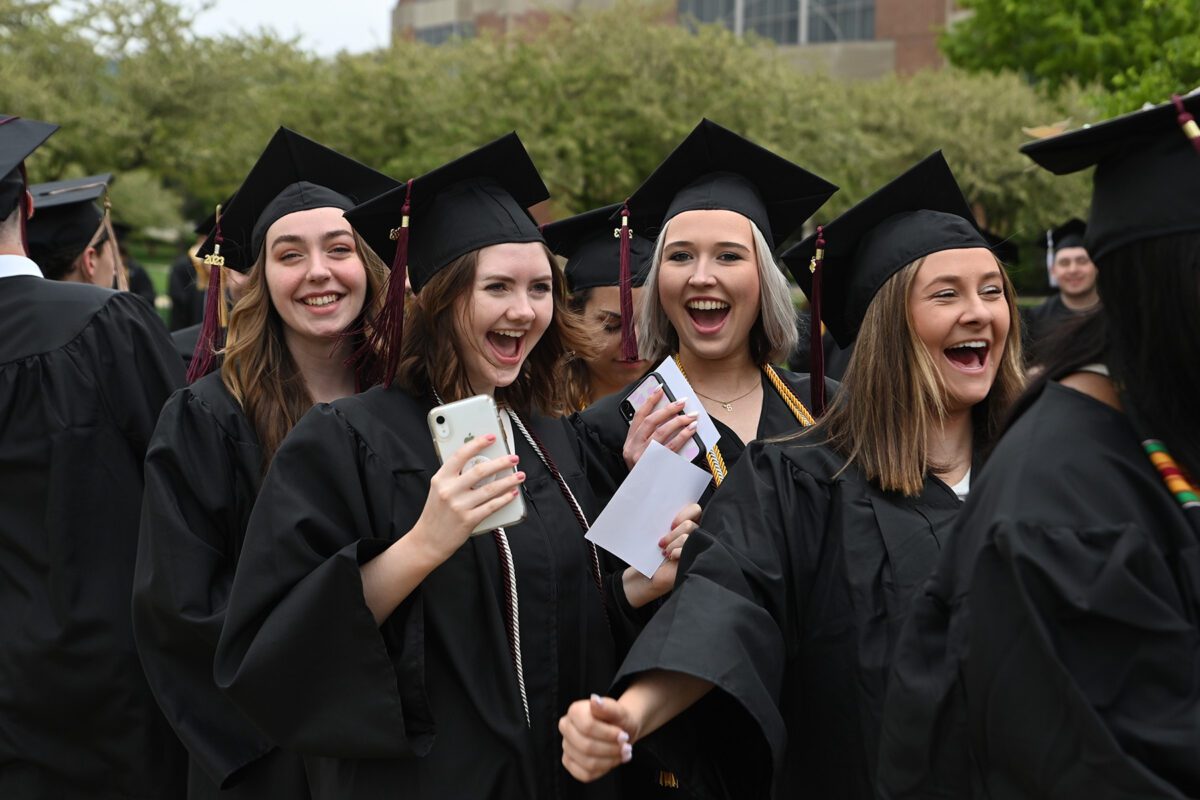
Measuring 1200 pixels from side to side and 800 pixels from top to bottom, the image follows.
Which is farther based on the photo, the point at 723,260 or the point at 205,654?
the point at 723,260

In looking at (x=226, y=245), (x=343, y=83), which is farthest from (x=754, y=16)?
(x=226, y=245)

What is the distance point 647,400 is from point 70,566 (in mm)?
1770

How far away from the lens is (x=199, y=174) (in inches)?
1116

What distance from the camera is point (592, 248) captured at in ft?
16.6

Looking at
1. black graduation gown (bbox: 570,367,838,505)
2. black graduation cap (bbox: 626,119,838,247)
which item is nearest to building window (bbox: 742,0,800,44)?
black graduation cap (bbox: 626,119,838,247)

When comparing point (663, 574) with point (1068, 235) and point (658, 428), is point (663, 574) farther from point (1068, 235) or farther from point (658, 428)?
point (1068, 235)

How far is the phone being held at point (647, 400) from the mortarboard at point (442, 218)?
0.57 m

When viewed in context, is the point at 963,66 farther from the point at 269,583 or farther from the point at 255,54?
the point at 269,583

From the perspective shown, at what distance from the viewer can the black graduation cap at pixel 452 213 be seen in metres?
3.04

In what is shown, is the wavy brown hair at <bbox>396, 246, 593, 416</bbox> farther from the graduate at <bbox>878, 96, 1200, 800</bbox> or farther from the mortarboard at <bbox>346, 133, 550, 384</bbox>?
the graduate at <bbox>878, 96, 1200, 800</bbox>

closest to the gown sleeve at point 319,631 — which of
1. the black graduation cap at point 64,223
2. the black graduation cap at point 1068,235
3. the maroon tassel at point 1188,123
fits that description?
the maroon tassel at point 1188,123

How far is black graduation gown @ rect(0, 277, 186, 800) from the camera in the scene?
3641mm

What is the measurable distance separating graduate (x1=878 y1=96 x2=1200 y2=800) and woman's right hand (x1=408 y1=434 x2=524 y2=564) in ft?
3.17

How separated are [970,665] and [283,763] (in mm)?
2008
